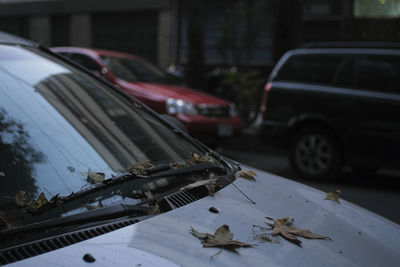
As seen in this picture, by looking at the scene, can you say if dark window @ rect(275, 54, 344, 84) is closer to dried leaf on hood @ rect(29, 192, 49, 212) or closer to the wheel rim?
the wheel rim

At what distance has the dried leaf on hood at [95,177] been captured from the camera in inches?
84.6

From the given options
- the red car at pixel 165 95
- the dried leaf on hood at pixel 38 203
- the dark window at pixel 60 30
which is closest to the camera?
the dried leaf on hood at pixel 38 203

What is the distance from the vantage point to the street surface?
6.49 m

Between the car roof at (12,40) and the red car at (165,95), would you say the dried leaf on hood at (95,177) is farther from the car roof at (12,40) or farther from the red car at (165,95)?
the red car at (165,95)

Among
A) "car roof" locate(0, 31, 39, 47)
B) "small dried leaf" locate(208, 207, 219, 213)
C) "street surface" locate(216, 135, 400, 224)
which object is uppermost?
"car roof" locate(0, 31, 39, 47)

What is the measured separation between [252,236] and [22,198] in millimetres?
735

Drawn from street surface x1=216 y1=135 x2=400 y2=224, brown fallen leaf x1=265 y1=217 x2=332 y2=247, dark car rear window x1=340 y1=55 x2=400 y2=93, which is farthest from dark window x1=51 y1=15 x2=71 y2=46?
brown fallen leaf x1=265 y1=217 x2=332 y2=247

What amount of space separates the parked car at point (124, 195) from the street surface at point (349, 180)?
3489 mm

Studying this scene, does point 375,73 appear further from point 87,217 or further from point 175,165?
point 87,217

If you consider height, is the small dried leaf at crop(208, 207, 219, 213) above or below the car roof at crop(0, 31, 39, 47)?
below

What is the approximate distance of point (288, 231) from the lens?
203 centimetres

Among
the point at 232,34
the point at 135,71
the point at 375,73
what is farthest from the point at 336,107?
the point at 232,34

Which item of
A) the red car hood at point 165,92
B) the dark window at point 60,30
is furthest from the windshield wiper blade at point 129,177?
the dark window at point 60,30

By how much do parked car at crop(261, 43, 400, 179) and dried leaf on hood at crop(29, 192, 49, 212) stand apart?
5.81 m
